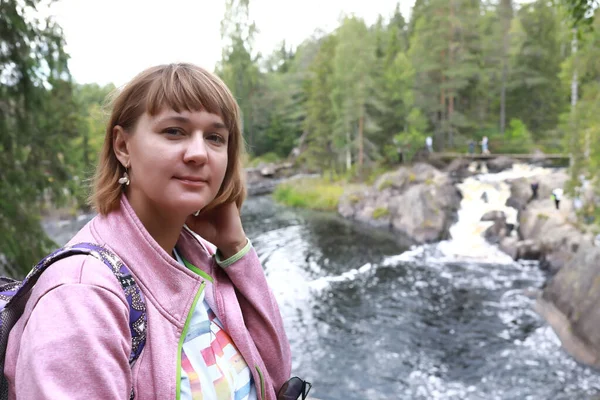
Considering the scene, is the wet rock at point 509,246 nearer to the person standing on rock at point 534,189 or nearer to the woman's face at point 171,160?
the person standing on rock at point 534,189

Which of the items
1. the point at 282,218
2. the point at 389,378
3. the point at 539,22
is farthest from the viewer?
the point at 539,22

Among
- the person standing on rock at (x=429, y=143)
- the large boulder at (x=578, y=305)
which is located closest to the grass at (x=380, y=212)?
→ the person standing on rock at (x=429, y=143)

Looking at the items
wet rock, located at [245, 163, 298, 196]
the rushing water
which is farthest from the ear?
wet rock, located at [245, 163, 298, 196]

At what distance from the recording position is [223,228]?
1379mm

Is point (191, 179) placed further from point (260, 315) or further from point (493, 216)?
point (493, 216)

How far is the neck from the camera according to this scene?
3.58 ft

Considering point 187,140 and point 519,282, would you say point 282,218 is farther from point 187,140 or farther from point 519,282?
point 187,140

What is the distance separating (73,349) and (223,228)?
665 mm

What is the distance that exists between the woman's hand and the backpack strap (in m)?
0.44

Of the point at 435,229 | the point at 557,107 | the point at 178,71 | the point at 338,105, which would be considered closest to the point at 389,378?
the point at 178,71

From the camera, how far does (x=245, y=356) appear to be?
121cm

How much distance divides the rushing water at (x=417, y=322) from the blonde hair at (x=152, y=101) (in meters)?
4.54

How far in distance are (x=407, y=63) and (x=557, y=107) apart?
1150 cm

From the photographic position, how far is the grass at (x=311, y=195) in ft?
71.7
